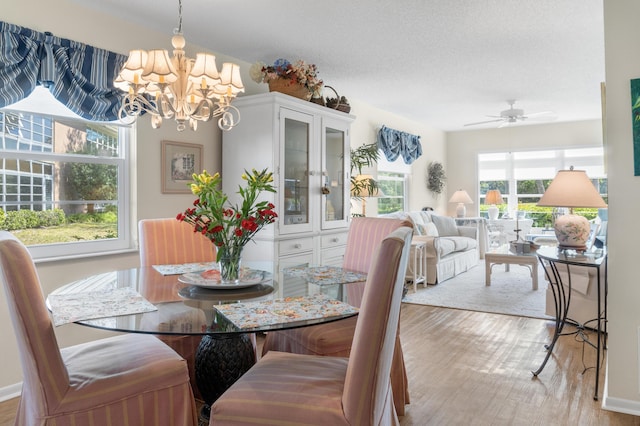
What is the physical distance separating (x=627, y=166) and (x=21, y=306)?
2.79m

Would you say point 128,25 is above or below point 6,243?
above

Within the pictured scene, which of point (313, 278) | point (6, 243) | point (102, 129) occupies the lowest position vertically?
point (313, 278)

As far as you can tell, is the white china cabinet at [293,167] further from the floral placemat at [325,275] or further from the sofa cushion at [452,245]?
the sofa cushion at [452,245]

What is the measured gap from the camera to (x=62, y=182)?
2.93m

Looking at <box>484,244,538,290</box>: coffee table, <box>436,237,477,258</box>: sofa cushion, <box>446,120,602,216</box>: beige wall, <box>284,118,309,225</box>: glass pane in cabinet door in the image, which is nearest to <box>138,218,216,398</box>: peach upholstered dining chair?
<box>284,118,309,225</box>: glass pane in cabinet door

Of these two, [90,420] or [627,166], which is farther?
[627,166]

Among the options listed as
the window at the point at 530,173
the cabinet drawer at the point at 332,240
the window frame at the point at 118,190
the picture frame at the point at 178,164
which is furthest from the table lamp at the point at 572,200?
the window at the point at 530,173

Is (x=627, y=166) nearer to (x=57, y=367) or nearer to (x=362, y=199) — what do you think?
(x=57, y=367)

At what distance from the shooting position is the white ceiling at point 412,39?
2988 millimetres

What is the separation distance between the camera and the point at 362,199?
18.4ft

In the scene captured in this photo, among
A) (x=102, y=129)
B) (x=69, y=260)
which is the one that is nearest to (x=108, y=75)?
(x=102, y=129)

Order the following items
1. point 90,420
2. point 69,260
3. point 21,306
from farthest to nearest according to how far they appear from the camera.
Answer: point 69,260 → point 90,420 → point 21,306

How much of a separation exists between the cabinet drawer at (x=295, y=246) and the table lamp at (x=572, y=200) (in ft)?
Answer: 6.14

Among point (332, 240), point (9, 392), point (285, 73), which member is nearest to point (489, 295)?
point (332, 240)
